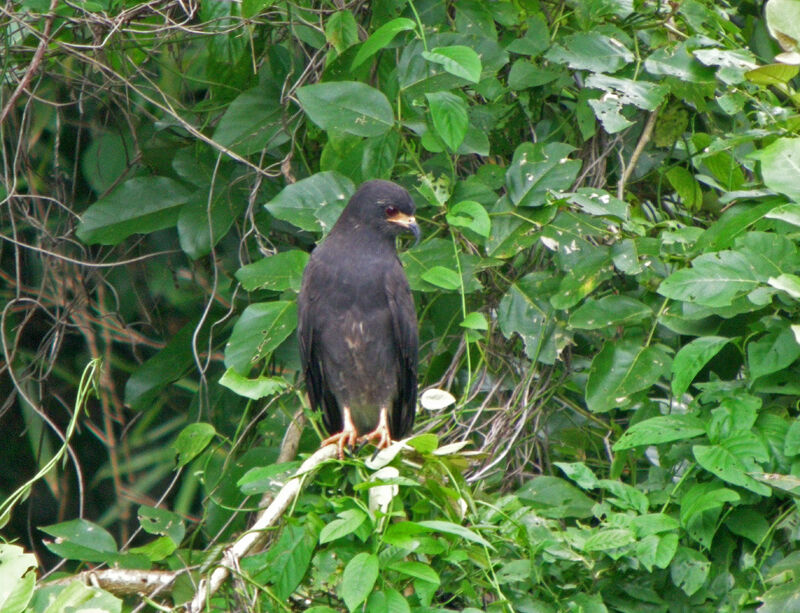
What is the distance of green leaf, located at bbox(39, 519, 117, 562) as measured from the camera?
3074 millimetres

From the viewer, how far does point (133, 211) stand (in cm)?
414

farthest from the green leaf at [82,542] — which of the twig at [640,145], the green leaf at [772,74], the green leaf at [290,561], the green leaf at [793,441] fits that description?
the green leaf at [772,74]

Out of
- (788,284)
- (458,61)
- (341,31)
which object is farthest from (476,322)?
(341,31)

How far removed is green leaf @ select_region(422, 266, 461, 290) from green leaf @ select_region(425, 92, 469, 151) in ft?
1.30

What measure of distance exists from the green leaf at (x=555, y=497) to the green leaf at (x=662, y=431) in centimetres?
33

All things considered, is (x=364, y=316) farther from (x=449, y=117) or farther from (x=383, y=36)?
(x=383, y=36)

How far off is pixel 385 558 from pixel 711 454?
97 centimetres

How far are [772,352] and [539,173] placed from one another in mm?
1055

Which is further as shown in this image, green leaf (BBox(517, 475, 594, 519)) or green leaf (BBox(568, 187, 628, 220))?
green leaf (BBox(568, 187, 628, 220))

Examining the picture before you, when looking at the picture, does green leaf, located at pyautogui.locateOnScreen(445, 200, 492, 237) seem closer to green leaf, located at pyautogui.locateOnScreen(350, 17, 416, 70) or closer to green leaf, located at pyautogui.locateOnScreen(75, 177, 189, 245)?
green leaf, located at pyautogui.locateOnScreen(350, 17, 416, 70)

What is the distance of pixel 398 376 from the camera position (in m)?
4.06

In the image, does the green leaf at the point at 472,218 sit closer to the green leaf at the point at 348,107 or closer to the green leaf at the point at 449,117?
the green leaf at the point at 449,117

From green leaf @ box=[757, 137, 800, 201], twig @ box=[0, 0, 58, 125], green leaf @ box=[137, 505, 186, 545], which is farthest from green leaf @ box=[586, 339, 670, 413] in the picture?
twig @ box=[0, 0, 58, 125]

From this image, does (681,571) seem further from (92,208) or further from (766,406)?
(92,208)
